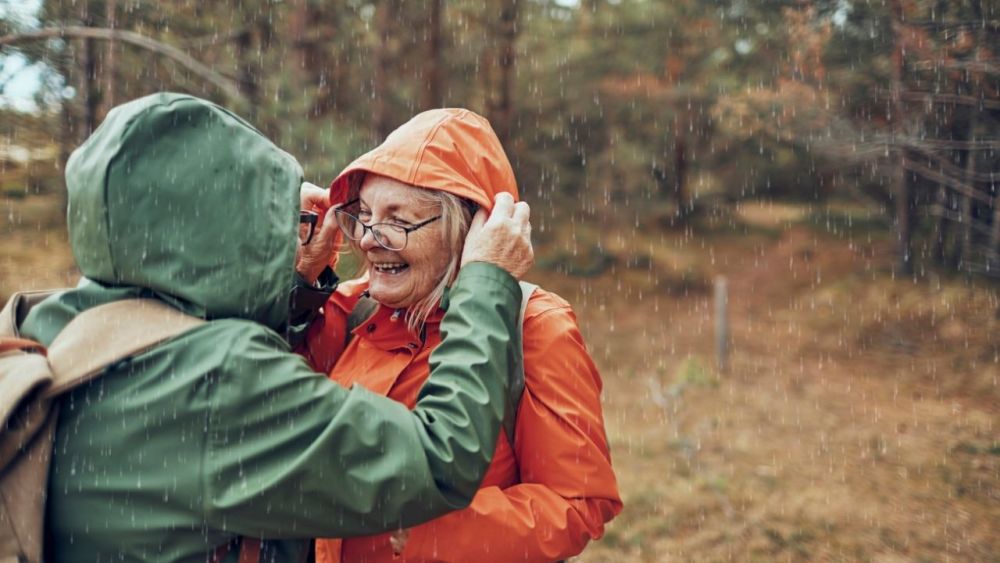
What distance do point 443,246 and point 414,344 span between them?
0.34 metres

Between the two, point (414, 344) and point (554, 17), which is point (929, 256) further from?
point (414, 344)

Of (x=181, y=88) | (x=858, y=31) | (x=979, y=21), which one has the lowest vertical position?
(x=181, y=88)

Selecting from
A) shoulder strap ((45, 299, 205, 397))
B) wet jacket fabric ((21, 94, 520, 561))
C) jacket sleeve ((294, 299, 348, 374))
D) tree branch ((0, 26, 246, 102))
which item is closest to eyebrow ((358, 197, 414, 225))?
jacket sleeve ((294, 299, 348, 374))

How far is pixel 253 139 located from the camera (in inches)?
65.5

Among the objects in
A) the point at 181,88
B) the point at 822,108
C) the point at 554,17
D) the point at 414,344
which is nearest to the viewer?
the point at 414,344

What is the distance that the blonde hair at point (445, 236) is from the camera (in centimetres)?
236

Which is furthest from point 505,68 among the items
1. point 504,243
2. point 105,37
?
point 504,243

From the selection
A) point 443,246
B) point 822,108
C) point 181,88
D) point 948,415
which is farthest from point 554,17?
point 443,246

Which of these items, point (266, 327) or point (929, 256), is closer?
point (266, 327)

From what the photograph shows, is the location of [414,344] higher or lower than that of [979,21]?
lower

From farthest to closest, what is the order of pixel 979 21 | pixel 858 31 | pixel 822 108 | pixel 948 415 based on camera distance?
pixel 822 108, pixel 858 31, pixel 948 415, pixel 979 21

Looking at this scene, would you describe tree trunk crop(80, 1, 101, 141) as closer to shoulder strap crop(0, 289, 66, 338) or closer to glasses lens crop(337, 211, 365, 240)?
glasses lens crop(337, 211, 365, 240)

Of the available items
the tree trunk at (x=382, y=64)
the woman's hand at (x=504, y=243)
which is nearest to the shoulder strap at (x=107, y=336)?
the woman's hand at (x=504, y=243)

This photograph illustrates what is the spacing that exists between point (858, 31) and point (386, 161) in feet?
35.9
